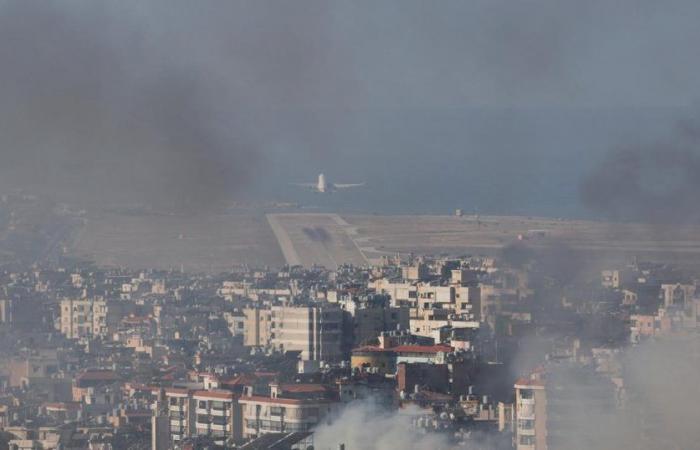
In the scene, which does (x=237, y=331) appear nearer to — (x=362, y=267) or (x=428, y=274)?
(x=428, y=274)

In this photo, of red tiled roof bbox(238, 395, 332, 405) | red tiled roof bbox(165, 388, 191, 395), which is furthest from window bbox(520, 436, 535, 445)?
red tiled roof bbox(165, 388, 191, 395)

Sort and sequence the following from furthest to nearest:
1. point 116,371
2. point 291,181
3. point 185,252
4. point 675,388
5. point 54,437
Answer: point 291,181, point 185,252, point 116,371, point 54,437, point 675,388

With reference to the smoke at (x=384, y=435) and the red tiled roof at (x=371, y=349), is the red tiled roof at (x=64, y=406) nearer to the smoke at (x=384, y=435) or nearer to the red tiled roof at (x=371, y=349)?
the red tiled roof at (x=371, y=349)

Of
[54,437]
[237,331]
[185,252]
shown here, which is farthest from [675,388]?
[185,252]

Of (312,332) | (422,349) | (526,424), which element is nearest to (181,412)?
(422,349)

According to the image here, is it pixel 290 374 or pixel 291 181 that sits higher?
pixel 291 181

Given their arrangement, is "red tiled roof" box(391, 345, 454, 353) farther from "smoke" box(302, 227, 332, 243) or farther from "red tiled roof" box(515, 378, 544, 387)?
"smoke" box(302, 227, 332, 243)

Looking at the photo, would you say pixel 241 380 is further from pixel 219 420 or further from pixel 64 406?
pixel 64 406

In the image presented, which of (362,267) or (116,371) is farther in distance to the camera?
(362,267)
